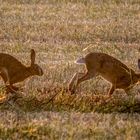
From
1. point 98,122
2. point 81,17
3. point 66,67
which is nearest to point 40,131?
point 98,122

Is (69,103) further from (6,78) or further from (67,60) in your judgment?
(67,60)

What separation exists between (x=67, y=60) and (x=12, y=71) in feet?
11.9

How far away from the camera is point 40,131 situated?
801 cm

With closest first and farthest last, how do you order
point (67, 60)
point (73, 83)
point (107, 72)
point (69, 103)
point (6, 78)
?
point (69, 103), point (6, 78), point (107, 72), point (73, 83), point (67, 60)

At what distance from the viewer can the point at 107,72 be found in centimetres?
991

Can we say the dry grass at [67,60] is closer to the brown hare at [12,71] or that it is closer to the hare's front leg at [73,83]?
the hare's front leg at [73,83]

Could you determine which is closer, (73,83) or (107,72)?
(107,72)

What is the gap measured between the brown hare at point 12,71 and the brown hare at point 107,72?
597 millimetres

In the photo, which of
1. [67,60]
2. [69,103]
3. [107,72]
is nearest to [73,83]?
[107,72]

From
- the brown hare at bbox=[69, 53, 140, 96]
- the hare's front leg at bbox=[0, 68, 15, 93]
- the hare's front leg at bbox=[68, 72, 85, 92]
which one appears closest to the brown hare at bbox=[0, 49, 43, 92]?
the hare's front leg at bbox=[0, 68, 15, 93]

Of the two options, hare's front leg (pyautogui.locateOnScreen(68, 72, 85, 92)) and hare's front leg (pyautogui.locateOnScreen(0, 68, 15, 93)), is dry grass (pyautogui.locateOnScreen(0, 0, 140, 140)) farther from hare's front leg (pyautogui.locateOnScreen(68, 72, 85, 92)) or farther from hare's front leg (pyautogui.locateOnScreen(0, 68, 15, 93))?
hare's front leg (pyautogui.locateOnScreen(0, 68, 15, 93))

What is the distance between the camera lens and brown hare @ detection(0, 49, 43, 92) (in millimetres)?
9586

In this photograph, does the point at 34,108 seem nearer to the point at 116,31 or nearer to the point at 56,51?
the point at 56,51

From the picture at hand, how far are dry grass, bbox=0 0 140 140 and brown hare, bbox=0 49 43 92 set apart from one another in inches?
9.8
